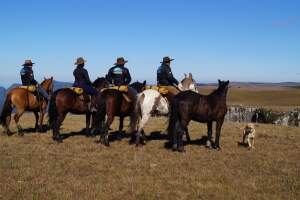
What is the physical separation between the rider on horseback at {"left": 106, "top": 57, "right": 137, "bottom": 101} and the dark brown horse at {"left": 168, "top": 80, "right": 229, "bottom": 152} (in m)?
1.95

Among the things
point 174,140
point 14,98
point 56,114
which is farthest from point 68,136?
point 174,140

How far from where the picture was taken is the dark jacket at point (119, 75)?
53.4 feet

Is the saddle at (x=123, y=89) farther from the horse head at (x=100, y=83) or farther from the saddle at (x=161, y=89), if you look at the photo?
the horse head at (x=100, y=83)

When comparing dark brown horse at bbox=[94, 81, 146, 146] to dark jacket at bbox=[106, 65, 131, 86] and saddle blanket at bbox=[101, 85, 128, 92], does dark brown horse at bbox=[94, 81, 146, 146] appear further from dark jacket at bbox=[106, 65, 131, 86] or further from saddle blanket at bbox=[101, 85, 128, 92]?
dark jacket at bbox=[106, 65, 131, 86]

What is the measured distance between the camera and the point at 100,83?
686 inches

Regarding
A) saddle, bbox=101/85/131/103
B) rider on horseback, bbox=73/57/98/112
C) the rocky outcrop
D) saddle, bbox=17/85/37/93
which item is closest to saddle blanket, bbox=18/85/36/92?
saddle, bbox=17/85/37/93

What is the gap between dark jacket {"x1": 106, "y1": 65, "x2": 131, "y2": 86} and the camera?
16.3 meters

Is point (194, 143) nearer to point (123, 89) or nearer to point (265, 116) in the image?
point (123, 89)

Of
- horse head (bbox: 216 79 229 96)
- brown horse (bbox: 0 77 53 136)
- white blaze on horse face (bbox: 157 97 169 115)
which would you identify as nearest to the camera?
horse head (bbox: 216 79 229 96)

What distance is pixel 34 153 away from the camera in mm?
13625

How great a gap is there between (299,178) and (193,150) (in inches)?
168

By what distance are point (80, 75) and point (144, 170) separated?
6385mm

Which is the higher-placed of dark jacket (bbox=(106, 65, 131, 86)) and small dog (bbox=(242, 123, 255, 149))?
dark jacket (bbox=(106, 65, 131, 86))

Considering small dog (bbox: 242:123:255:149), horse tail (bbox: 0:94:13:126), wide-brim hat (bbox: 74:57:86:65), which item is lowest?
small dog (bbox: 242:123:255:149)
